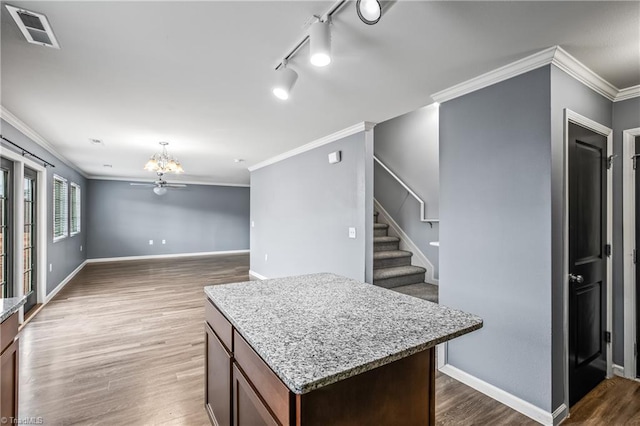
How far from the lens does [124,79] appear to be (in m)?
2.25

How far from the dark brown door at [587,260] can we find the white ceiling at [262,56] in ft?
1.86

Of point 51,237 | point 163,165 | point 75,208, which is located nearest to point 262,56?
point 163,165

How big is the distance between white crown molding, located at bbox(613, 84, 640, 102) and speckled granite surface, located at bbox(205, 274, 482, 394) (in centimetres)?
243

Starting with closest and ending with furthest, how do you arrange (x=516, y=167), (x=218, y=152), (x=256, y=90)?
(x=516, y=167) < (x=256, y=90) < (x=218, y=152)

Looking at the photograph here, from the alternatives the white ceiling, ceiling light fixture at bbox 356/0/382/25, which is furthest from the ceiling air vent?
ceiling light fixture at bbox 356/0/382/25

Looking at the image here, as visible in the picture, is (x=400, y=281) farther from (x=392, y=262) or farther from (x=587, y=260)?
(x=587, y=260)

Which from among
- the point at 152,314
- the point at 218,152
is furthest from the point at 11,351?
the point at 218,152

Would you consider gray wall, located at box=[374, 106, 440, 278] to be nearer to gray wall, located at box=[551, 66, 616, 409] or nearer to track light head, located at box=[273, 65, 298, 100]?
gray wall, located at box=[551, 66, 616, 409]

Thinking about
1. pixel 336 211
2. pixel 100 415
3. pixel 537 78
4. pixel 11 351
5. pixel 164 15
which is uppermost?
pixel 164 15

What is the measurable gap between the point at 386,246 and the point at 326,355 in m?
3.70

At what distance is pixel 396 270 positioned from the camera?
4.02 meters

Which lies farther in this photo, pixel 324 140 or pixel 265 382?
pixel 324 140

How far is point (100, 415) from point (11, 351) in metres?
0.83

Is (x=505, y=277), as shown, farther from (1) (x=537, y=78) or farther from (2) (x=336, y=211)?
(2) (x=336, y=211)
